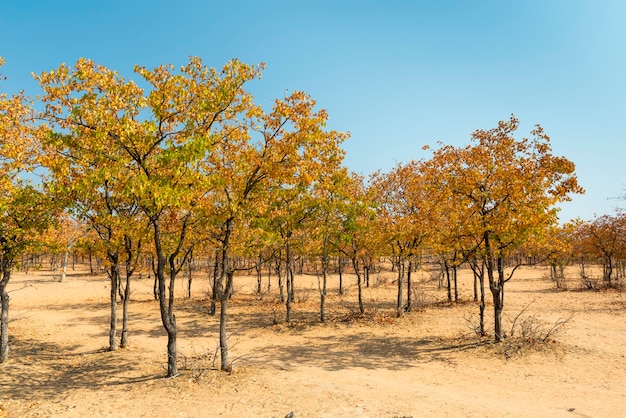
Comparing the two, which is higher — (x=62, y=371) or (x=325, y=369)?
(x=62, y=371)

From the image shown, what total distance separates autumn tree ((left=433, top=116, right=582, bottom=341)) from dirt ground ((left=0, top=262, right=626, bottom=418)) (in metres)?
3.66

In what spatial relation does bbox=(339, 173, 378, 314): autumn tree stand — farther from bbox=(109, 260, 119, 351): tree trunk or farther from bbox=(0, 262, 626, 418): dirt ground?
bbox=(109, 260, 119, 351): tree trunk

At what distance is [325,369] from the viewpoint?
13477mm

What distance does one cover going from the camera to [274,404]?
9.97m

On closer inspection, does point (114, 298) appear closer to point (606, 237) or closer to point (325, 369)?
point (325, 369)

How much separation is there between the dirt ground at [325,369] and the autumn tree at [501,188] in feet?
12.0

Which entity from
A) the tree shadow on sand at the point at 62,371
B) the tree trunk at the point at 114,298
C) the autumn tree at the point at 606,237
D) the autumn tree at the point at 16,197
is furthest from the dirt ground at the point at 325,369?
the autumn tree at the point at 606,237

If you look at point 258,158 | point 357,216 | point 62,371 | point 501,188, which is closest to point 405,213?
point 357,216

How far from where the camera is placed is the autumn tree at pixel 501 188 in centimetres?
1492

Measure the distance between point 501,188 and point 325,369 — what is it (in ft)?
33.3

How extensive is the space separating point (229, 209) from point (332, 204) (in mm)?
9883

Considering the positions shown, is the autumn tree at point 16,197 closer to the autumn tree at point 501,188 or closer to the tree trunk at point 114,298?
the tree trunk at point 114,298

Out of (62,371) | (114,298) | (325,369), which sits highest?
(114,298)

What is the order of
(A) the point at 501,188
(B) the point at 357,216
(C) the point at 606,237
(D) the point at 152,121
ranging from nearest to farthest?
(D) the point at 152,121, (A) the point at 501,188, (B) the point at 357,216, (C) the point at 606,237
